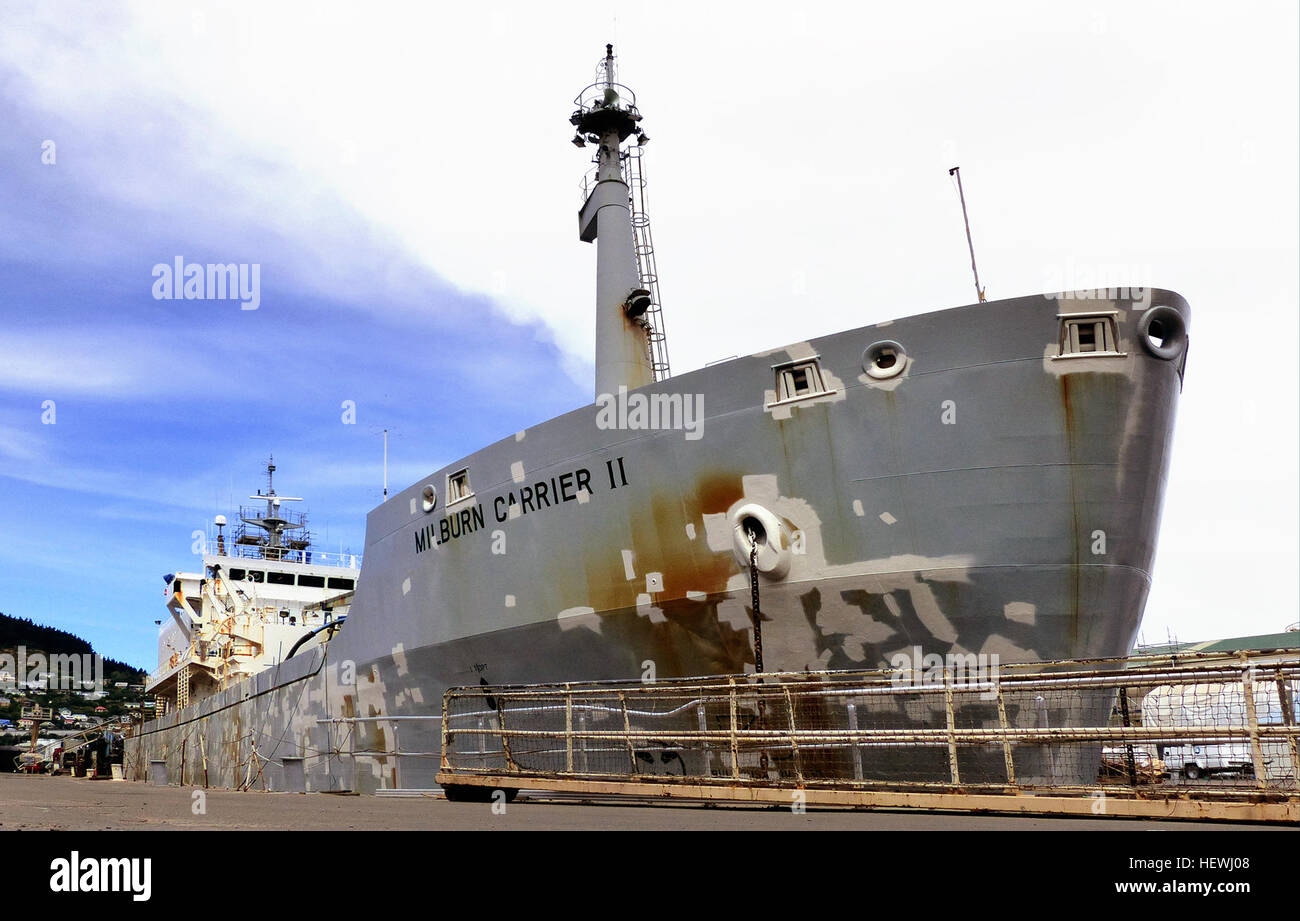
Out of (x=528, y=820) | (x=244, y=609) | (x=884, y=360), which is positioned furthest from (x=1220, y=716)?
(x=244, y=609)

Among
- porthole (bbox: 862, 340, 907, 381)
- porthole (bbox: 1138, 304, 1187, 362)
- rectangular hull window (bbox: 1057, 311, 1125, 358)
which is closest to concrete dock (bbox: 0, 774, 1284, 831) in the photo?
porthole (bbox: 862, 340, 907, 381)

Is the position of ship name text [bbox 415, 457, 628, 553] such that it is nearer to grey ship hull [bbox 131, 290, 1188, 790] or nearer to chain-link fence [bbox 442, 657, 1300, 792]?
grey ship hull [bbox 131, 290, 1188, 790]

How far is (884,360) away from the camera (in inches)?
367

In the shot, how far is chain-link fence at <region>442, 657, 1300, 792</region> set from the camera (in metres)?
6.78

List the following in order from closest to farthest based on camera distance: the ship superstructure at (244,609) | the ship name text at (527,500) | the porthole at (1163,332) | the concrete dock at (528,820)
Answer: the concrete dock at (528,820) → the porthole at (1163,332) → the ship name text at (527,500) → the ship superstructure at (244,609)

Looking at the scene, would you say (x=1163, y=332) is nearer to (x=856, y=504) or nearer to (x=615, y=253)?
(x=856, y=504)

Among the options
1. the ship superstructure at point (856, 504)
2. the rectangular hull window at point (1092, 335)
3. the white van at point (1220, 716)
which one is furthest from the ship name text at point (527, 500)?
the white van at point (1220, 716)

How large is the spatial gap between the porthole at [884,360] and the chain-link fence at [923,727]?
290 centimetres

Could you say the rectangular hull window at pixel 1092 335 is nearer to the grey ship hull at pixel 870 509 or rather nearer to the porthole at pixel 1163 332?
the grey ship hull at pixel 870 509

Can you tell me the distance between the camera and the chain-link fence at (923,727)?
678 centimetres

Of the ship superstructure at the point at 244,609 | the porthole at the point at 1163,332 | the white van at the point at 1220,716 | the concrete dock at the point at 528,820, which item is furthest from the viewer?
Answer: the ship superstructure at the point at 244,609

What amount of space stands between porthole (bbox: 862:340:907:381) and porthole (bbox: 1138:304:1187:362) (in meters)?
2.26

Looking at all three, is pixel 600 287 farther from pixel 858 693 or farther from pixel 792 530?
pixel 858 693
